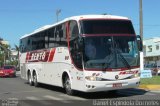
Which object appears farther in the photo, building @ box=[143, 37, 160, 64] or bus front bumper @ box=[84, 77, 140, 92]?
building @ box=[143, 37, 160, 64]

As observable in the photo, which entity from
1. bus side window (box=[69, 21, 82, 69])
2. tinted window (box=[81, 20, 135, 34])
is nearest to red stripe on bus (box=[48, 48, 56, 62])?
bus side window (box=[69, 21, 82, 69])

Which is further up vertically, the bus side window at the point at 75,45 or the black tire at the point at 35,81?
the bus side window at the point at 75,45

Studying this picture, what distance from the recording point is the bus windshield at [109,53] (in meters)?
17.2

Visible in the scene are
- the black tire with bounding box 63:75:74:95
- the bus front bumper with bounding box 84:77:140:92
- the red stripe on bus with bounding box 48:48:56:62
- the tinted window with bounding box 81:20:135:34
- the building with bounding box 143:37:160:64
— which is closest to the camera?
the bus front bumper with bounding box 84:77:140:92

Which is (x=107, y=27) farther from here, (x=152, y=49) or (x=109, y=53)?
(x=152, y=49)

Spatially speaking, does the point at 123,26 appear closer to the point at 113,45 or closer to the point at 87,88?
the point at 113,45

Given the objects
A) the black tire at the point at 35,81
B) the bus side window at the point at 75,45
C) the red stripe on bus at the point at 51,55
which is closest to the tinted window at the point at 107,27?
the bus side window at the point at 75,45

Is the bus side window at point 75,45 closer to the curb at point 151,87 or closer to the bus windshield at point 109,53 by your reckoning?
the bus windshield at point 109,53

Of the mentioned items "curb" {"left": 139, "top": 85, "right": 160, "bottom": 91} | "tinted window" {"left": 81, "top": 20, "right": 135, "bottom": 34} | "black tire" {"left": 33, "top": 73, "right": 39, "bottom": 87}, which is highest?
"tinted window" {"left": 81, "top": 20, "right": 135, "bottom": 34}

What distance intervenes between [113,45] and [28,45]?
11.7 meters

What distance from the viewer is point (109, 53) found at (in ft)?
57.0

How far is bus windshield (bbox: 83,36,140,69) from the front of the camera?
17188 mm

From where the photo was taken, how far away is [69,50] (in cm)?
1880

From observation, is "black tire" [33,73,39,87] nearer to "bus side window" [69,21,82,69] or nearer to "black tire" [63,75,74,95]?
"black tire" [63,75,74,95]
